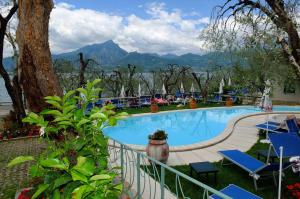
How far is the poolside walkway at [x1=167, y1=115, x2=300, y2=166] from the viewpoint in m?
8.49

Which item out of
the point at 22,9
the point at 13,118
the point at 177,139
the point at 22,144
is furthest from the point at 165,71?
the point at 22,9

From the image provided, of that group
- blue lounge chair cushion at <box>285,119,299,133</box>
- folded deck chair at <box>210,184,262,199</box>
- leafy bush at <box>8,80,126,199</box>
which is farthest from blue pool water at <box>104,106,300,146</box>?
leafy bush at <box>8,80,126,199</box>

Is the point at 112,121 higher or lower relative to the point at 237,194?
higher

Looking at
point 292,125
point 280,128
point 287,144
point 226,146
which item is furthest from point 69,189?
point 280,128

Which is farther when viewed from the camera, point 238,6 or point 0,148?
point 0,148

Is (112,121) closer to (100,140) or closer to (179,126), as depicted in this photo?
(100,140)

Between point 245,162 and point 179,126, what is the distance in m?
9.72

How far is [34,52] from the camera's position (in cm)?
372

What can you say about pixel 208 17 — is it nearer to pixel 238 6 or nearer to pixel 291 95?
pixel 238 6

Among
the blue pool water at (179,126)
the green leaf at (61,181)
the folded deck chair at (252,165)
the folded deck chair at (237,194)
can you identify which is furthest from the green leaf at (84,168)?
the blue pool water at (179,126)

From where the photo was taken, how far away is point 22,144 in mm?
10367

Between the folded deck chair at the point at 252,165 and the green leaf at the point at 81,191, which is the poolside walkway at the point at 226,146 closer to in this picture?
the folded deck chair at the point at 252,165

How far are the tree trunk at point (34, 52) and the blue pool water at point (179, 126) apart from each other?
9526 millimetres

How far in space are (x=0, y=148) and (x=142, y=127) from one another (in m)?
8.10
